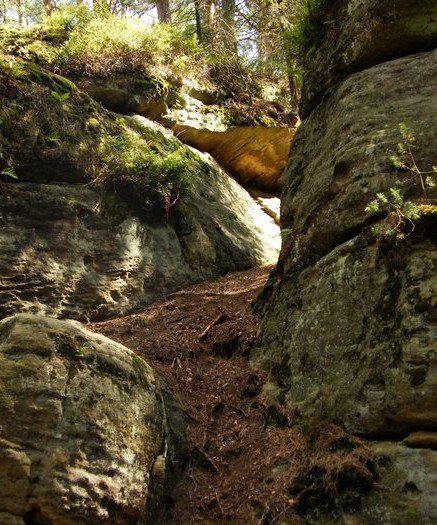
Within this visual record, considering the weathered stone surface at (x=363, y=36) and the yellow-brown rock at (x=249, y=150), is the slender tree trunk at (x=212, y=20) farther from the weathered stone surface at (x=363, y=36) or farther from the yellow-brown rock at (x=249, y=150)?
the weathered stone surface at (x=363, y=36)

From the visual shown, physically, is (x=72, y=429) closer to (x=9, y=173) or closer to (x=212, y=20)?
(x=9, y=173)

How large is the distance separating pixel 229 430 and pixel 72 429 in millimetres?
1855

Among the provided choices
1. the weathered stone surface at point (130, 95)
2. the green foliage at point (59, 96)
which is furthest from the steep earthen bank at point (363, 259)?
the weathered stone surface at point (130, 95)

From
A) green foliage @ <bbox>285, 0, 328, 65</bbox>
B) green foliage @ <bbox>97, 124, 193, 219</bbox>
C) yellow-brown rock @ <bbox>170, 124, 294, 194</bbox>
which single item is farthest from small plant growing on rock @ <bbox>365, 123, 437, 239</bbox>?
yellow-brown rock @ <bbox>170, 124, 294, 194</bbox>

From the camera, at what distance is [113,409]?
4285mm

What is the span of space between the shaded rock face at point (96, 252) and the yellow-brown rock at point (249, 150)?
3.01 meters

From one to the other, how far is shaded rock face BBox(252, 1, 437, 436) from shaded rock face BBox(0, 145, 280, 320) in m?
2.54

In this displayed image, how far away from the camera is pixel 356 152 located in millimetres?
5805

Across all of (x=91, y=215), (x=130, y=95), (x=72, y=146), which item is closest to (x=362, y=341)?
(x=91, y=215)

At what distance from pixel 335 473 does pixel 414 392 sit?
0.90 meters

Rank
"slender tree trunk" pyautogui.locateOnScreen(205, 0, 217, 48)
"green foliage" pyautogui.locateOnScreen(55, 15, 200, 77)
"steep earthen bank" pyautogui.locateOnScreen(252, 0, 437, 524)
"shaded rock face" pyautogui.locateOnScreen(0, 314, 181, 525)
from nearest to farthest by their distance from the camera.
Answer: "shaded rock face" pyautogui.locateOnScreen(0, 314, 181, 525)
"steep earthen bank" pyautogui.locateOnScreen(252, 0, 437, 524)
"green foliage" pyautogui.locateOnScreen(55, 15, 200, 77)
"slender tree trunk" pyautogui.locateOnScreen(205, 0, 217, 48)

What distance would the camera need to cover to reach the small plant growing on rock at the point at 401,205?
4516 mm

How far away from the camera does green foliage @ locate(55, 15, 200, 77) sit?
11.2 m

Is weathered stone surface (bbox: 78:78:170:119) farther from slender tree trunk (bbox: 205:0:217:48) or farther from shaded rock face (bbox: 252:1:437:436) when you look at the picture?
shaded rock face (bbox: 252:1:437:436)
